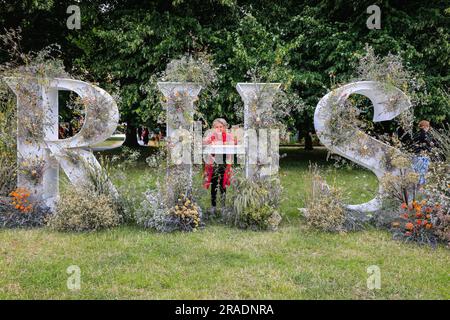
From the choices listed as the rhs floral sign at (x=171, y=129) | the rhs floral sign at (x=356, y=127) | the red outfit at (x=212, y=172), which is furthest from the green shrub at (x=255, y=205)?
the rhs floral sign at (x=356, y=127)

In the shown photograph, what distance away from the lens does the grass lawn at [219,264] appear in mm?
4230

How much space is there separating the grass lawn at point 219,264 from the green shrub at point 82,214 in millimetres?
177

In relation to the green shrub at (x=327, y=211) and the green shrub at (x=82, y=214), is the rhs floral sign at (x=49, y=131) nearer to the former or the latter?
the green shrub at (x=82, y=214)

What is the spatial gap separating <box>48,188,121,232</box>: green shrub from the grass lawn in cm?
18

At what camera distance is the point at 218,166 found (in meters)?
7.57

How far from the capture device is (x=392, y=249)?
18.7 ft

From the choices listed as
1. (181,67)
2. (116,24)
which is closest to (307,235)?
(181,67)

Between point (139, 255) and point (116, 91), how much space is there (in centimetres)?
898

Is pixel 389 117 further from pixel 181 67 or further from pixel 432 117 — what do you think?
pixel 432 117

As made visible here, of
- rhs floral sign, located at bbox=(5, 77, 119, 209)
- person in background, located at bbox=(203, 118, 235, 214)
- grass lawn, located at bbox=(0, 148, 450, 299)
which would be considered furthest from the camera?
person in background, located at bbox=(203, 118, 235, 214)

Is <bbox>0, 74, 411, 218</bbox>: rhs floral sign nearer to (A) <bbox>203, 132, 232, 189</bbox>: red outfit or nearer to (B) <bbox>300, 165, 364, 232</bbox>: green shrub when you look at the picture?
(A) <bbox>203, 132, 232, 189</bbox>: red outfit

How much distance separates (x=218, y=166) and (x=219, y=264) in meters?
2.80

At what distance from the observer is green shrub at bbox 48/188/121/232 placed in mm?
6348

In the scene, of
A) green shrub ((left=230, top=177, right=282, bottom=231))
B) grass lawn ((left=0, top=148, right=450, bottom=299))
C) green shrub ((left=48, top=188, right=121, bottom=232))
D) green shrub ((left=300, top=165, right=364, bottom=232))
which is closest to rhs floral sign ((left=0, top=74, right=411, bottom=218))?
green shrub ((left=230, top=177, right=282, bottom=231))
